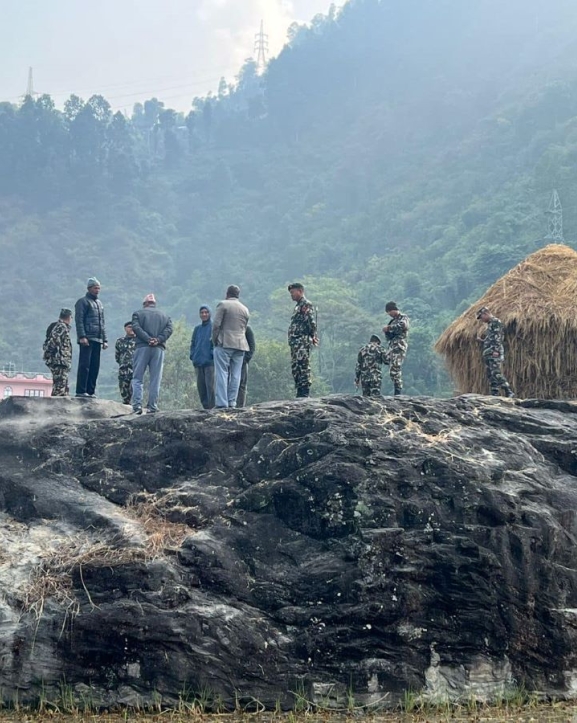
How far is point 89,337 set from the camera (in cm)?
1305

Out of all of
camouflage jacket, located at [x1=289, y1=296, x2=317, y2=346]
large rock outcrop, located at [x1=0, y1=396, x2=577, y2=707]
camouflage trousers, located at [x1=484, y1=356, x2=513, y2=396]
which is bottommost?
large rock outcrop, located at [x1=0, y1=396, x2=577, y2=707]

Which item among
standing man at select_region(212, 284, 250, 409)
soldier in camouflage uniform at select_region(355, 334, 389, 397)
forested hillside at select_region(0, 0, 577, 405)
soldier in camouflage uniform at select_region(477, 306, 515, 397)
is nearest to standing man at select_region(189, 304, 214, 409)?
standing man at select_region(212, 284, 250, 409)

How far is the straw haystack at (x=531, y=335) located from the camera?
46.8 ft

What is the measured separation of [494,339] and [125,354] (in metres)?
5.25

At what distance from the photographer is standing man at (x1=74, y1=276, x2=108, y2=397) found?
42.7ft

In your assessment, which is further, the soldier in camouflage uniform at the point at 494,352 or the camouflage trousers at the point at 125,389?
the camouflage trousers at the point at 125,389

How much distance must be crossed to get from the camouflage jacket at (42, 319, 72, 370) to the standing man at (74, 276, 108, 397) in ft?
1.06

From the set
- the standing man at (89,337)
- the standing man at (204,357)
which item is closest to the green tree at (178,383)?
the standing man at (204,357)

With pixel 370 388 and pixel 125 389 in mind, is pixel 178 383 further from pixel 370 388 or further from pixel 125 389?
pixel 370 388

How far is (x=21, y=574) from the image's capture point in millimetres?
10078

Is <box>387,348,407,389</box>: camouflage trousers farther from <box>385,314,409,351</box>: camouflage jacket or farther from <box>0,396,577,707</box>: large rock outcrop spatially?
<box>0,396,577,707</box>: large rock outcrop

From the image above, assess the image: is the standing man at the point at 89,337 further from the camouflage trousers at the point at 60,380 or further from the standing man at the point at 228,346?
the standing man at the point at 228,346

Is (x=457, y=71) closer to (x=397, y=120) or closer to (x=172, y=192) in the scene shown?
(x=397, y=120)

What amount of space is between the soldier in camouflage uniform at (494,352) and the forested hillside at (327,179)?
42813mm
